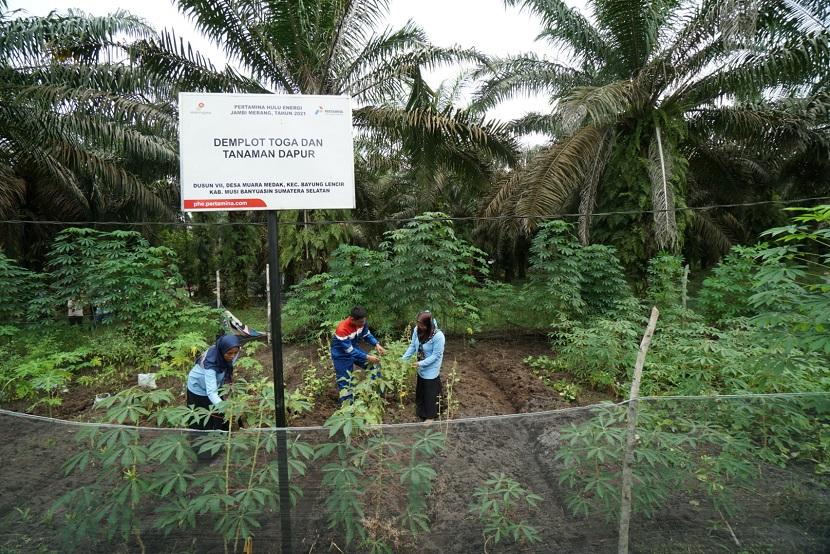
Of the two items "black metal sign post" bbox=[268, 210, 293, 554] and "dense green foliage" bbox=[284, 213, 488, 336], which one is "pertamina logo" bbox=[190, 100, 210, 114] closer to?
"black metal sign post" bbox=[268, 210, 293, 554]

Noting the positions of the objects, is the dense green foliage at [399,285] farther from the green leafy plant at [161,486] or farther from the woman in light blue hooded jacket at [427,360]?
the green leafy plant at [161,486]

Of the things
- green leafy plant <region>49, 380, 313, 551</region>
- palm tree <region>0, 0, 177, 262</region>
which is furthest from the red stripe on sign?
palm tree <region>0, 0, 177, 262</region>

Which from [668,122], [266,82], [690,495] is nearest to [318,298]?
[266,82]

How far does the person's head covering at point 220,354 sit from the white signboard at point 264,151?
136 cm

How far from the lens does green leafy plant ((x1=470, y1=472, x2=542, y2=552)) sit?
2541mm

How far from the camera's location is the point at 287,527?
249cm

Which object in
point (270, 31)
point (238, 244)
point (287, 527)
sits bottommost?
point (287, 527)

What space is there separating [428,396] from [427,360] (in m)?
0.47

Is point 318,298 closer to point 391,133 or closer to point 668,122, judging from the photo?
point 391,133

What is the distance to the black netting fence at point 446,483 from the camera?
244 centimetres

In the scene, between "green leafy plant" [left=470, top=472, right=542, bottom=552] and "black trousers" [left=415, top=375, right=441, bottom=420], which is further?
"black trousers" [left=415, top=375, right=441, bottom=420]

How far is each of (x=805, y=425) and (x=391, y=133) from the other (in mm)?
7555

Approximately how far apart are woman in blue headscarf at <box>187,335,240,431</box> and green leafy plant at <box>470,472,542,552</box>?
2.13 m

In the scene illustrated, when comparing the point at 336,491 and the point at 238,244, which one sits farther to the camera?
the point at 238,244
